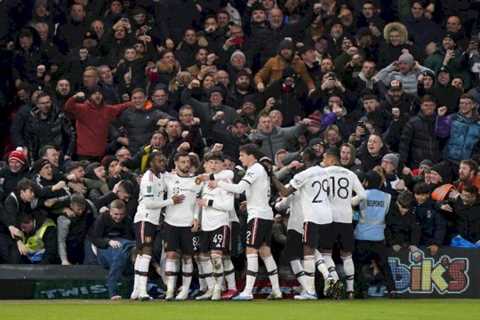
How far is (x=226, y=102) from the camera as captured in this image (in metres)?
29.6

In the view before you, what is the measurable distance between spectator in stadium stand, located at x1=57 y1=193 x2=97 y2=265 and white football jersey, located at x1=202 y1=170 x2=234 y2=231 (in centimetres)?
192

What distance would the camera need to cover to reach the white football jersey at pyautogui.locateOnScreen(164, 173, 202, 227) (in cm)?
2453

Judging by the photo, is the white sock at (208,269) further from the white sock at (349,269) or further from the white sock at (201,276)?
the white sock at (349,269)

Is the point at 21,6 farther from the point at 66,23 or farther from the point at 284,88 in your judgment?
the point at 284,88

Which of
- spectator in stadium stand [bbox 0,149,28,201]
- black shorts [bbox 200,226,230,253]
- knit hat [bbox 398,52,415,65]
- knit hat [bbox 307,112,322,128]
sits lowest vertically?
black shorts [bbox 200,226,230,253]

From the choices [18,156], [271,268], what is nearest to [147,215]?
[271,268]

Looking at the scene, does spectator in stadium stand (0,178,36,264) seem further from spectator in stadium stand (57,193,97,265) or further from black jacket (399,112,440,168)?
black jacket (399,112,440,168)

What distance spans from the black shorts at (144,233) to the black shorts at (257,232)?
1413 millimetres

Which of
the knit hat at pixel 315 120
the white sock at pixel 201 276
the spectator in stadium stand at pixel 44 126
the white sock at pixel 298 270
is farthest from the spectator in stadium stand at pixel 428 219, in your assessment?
the spectator in stadium stand at pixel 44 126

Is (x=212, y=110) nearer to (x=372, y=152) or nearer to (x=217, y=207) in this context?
(x=372, y=152)

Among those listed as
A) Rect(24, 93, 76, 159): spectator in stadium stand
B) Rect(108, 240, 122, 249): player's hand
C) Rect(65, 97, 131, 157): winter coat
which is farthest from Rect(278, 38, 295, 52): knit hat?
Rect(108, 240, 122, 249): player's hand

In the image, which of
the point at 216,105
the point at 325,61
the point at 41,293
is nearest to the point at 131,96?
the point at 216,105

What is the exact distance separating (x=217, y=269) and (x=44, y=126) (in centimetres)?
534

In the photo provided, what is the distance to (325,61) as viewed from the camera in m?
29.8
